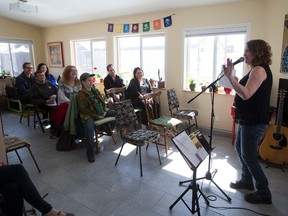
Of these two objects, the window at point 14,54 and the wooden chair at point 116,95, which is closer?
the wooden chair at point 116,95

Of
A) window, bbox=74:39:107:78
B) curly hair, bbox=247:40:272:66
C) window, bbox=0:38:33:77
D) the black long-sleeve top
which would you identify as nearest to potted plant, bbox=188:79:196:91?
the black long-sleeve top

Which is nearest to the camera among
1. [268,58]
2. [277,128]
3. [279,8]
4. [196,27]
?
[268,58]

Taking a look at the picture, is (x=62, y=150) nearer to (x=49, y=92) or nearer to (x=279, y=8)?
(x=49, y=92)

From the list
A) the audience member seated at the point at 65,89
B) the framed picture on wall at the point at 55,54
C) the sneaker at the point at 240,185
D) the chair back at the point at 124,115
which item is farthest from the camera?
the framed picture on wall at the point at 55,54

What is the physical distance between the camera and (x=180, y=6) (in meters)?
3.90

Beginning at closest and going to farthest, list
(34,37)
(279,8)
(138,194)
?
1. (138,194)
2. (279,8)
3. (34,37)

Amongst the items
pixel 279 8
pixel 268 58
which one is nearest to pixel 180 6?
pixel 279 8

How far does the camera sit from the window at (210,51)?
12.1ft

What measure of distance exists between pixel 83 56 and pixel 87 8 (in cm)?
161

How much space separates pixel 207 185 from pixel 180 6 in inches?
120

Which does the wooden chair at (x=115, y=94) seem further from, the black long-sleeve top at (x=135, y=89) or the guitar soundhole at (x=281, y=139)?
the guitar soundhole at (x=281, y=139)

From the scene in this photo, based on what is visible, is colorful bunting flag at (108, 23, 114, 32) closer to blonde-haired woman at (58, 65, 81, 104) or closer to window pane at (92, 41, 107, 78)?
window pane at (92, 41, 107, 78)

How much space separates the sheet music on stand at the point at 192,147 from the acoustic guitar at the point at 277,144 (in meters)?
1.23

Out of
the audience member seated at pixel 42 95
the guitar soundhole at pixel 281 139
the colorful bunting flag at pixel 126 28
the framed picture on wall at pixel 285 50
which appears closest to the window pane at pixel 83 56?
the colorful bunting flag at pixel 126 28
